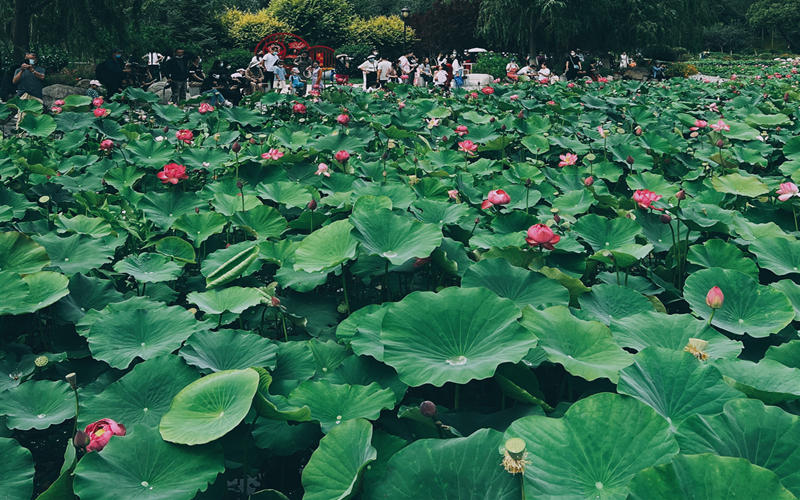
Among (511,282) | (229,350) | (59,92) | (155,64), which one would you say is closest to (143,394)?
(229,350)

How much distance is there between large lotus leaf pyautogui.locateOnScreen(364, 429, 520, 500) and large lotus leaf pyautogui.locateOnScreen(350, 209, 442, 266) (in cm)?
74

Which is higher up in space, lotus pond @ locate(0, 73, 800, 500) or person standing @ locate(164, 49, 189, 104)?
lotus pond @ locate(0, 73, 800, 500)

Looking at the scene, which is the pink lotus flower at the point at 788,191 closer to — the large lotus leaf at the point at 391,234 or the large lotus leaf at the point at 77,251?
the large lotus leaf at the point at 391,234

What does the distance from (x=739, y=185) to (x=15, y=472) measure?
2556mm

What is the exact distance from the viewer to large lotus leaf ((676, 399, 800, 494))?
859 millimetres

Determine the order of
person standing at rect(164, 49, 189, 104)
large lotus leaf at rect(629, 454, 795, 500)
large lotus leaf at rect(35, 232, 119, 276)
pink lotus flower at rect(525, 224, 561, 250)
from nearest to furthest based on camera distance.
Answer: large lotus leaf at rect(629, 454, 795, 500)
pink lotus flower at rect(525, 224, 561, 250)
large lotus leaf at rect(35, 232, 119, 276)
person standing at rect(164, 49, 189, 104)

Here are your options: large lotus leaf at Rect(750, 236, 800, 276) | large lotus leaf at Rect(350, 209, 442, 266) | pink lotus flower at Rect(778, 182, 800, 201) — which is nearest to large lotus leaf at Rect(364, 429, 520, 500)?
large lotus leaf at Rect(350, 209, 442, 266)

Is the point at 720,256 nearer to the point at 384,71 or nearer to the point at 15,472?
the point at 15,472

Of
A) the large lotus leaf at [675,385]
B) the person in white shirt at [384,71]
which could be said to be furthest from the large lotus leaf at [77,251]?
the person in white shirt at [384,71]

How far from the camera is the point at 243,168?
9.27 ft

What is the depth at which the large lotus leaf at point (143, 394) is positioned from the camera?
121cm

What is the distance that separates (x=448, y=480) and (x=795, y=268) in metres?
1.36

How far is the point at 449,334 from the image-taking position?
1213 millimetres

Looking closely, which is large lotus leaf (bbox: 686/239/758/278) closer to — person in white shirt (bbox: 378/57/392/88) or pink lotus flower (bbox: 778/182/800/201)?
pink lotus flower (bbox: 778/182/800/201)
